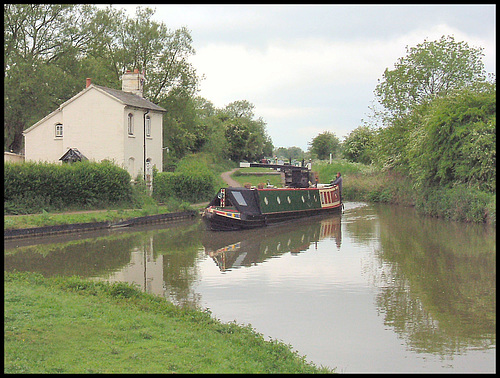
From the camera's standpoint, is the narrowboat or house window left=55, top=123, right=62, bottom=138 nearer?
the narrowboat

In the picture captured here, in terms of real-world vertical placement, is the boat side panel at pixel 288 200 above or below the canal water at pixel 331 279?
above

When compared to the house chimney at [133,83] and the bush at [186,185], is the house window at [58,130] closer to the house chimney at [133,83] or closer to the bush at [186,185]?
the house chimney at [133,83]

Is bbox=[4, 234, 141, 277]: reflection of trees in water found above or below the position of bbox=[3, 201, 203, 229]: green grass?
below

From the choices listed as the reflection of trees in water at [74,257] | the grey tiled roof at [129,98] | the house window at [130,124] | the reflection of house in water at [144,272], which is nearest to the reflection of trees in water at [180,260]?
the reflection of house in water at [144,272]

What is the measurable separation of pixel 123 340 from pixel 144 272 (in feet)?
23.4

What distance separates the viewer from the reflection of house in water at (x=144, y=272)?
39.0ft

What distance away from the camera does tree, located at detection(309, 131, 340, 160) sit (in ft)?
246

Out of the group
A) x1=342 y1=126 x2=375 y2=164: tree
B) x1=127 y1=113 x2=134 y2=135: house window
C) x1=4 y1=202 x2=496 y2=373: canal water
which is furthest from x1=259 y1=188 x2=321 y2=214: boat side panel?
x1=342 y1=126 x2=375 y2=164: tree

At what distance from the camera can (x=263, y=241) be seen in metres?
19.7

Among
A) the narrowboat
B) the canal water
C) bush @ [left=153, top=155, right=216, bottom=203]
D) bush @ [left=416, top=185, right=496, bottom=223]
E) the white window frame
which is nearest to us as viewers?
the canal water

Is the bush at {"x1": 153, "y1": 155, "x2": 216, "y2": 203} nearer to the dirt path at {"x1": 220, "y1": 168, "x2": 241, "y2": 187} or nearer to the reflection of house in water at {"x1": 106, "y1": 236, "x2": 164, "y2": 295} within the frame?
the dirt path at {"x1": 220, "y1": 168, "x2": 241, "y2": 187}

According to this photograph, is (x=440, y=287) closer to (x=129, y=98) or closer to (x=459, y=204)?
(x=459, y=204)

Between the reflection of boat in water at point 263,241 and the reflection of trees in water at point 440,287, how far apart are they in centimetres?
249

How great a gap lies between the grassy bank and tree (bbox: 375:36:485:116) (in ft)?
92.9
